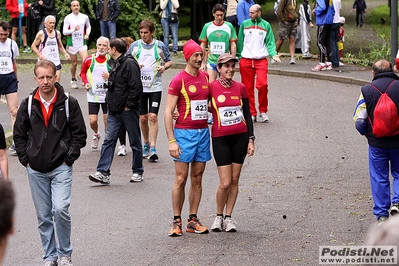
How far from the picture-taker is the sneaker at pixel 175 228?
9.08 m

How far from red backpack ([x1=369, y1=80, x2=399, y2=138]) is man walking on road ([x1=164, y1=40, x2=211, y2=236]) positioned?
1.70 m

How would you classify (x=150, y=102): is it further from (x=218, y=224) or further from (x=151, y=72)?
(x=218, y=224)

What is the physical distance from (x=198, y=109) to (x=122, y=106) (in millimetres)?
2751

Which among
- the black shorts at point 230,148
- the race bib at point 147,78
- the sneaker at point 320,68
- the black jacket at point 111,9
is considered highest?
the black jacket at point 111,9

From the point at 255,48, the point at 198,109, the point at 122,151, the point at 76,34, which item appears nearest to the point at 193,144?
the point at 198,109

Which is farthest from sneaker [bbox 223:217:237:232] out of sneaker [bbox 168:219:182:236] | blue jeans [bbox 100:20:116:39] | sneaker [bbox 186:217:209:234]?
blue jeans [bbox 100:20:116:39]

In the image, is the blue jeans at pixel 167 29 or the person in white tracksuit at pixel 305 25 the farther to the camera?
the blue jeans at pixel 167 29

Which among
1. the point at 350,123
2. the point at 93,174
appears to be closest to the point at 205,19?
the point at 350,123

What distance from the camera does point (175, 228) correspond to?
912 centimetres

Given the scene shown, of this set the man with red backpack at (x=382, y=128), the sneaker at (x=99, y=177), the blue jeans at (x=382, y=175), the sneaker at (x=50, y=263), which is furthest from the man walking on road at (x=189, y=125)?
the sneaker at (x=99, y=177)

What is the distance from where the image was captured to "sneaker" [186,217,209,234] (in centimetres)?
917

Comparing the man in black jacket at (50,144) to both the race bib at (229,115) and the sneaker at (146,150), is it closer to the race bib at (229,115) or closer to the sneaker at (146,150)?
the race bib at (229,115)

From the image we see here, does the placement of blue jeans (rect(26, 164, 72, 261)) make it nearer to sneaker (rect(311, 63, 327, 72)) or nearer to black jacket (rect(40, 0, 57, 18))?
sneaker (rect(311, 63, 327, 72))

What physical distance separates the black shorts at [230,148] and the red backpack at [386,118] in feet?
4.30
